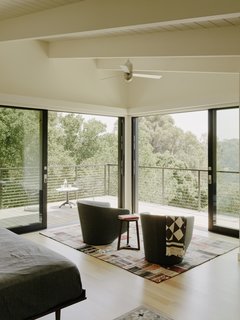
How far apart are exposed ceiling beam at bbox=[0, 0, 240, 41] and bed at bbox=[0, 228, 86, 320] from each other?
2.14 metres

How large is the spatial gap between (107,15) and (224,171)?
3.49 meters

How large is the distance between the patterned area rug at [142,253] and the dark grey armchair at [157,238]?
83mm

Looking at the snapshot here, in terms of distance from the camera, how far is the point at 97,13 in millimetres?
2900

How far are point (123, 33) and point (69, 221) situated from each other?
388cm

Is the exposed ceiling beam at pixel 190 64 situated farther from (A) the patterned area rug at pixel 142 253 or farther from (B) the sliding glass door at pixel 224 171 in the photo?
(A) the patterned area rug at pixel 142 253

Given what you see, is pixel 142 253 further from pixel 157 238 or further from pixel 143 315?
pixel 143 315

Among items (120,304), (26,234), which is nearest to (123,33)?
(120,304)

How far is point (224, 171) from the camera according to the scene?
5293 mm

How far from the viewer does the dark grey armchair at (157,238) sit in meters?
3.80

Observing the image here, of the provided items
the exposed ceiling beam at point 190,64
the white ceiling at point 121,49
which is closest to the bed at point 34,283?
the white ceiling at point 121,49

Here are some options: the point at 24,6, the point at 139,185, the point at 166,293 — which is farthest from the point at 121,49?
the point at 139,185

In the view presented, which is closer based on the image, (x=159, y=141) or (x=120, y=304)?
(x=120, y=304)

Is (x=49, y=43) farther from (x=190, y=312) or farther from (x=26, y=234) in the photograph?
(x=190, y=312)

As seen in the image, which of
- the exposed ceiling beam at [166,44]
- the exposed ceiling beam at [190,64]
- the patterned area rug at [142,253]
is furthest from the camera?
the exposed ceiling beam at [190,64]
